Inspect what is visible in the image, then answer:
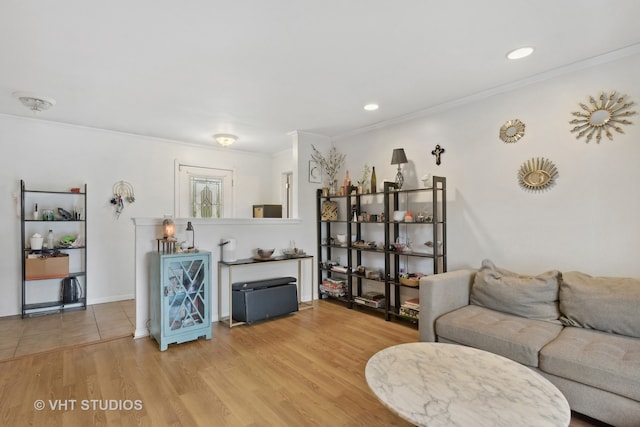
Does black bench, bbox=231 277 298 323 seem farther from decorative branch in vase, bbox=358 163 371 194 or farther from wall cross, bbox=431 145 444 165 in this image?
wall cross, bbox=431 145 444 165

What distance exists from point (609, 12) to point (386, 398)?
2575 mm

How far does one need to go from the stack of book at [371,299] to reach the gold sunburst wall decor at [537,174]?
2.02m

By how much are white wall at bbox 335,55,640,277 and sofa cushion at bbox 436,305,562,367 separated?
2.19ft

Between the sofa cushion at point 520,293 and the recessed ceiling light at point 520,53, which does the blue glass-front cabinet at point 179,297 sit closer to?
the sofa cushion at point 520,293

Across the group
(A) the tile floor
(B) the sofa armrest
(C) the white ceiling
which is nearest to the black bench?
(A) the tile floor

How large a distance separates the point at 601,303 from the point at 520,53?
188 centimetres

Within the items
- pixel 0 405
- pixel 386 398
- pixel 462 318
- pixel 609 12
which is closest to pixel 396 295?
pixel 462 318

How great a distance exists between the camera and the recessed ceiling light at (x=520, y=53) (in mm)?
2322

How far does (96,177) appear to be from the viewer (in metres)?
4.39

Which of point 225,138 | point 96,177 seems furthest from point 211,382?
point 96,177

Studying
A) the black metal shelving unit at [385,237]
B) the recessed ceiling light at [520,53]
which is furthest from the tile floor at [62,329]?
the recessed ceiling light at [520,53]

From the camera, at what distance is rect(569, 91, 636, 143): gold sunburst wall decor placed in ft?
7.82

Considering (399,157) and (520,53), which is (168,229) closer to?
(399,157)

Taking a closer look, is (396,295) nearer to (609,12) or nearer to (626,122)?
(626,122)
